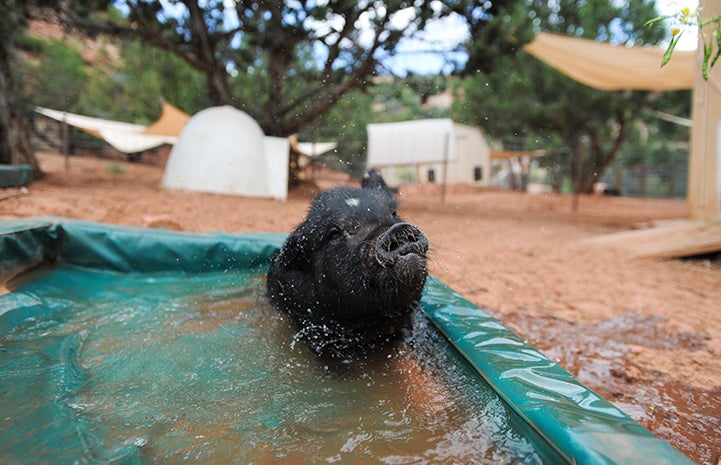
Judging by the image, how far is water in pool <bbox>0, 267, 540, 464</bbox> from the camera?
162 cm

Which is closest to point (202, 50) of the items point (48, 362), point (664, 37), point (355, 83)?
point (355, 83)

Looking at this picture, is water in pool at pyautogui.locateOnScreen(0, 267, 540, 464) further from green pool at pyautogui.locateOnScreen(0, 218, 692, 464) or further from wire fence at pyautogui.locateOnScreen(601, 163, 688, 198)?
wire fence at pyautogui.locateOnScreen(601, 163, 688, 198)

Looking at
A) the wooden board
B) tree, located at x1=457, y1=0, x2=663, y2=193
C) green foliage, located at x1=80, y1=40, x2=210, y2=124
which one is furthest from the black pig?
green foliage, located at x1=80, y1=40, x2=210, y2=124

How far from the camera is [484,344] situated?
2.28 meters

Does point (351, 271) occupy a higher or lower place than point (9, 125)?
lower

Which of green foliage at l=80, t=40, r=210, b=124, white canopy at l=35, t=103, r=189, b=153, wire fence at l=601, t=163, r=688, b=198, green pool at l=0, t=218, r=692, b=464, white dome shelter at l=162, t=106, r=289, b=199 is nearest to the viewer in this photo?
green pool at l=0, t=218, r=692, b=464

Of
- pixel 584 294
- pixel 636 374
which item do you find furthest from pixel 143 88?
pixel 636 374

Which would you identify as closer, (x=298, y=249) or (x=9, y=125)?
(x=298, y=249)

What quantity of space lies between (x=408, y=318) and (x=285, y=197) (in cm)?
754

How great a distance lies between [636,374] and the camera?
104 inches

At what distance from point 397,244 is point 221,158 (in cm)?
789

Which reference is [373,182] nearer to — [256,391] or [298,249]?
[298,249]

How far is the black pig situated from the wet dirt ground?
0.44 m

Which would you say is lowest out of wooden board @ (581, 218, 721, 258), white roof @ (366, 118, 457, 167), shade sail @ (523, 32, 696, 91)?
wooden board @ (581, 218, 721, 258)
